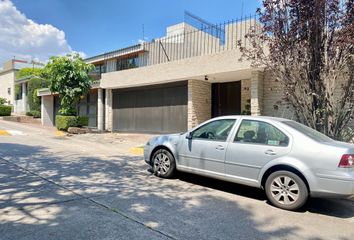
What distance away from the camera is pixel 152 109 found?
17.0 m

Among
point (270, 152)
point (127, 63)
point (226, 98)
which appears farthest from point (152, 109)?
point (270, 152)

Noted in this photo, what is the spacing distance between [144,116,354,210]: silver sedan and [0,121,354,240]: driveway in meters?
0.37

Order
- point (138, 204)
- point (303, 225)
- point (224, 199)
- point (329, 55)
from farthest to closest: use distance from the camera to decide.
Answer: point (329, 55), point (224, 199), point (138, 204), point (303, 225)

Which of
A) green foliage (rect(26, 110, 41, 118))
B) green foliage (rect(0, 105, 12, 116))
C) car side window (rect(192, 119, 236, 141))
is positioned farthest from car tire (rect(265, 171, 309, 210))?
green foliage (rect(0, 105, 12, 116))

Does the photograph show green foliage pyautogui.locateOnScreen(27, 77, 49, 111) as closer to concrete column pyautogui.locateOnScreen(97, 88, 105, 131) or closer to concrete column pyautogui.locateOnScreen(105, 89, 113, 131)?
concrete column pyautogui.locateOnScreen(97, 88, 105, 131)

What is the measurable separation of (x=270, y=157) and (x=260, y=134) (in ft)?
1.71

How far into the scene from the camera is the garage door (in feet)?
50.9

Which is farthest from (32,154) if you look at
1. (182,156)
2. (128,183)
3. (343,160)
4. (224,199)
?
(343,160)

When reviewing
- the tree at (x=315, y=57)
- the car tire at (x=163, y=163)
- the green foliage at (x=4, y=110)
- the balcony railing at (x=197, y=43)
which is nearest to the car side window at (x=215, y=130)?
the car tire at (x=163, y=163)

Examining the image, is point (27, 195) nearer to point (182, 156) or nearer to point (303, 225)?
point (182, 156)

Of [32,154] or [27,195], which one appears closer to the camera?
[27,195]

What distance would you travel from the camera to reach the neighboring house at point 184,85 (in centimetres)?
1227

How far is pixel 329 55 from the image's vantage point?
730 centimetres

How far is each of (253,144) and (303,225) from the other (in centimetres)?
164
